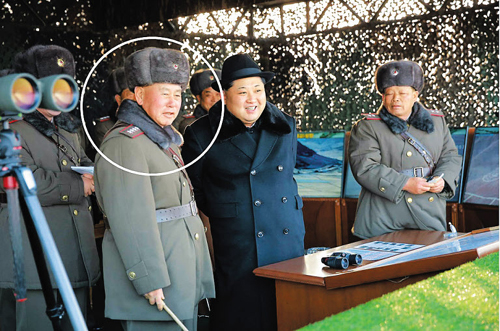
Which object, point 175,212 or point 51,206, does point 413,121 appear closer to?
point 175,212

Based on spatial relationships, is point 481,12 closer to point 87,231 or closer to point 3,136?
point 87,231

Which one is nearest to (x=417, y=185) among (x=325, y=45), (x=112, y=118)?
(x=112, y=118)

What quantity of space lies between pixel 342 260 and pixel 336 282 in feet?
0.49

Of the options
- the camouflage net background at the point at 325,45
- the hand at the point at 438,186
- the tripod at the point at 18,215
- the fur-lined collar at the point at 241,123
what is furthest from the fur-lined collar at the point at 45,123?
the camouflage net background at the point at 325,45

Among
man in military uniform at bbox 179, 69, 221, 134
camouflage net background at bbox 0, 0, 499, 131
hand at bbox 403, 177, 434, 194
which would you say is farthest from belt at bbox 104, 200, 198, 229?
camouflage net background at bbox 0, 0, 499, 131

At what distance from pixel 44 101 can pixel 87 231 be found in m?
1.78

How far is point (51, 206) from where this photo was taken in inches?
111

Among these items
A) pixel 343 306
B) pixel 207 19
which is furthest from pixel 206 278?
pixel 207 19

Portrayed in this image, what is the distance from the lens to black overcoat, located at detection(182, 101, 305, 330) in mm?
2836

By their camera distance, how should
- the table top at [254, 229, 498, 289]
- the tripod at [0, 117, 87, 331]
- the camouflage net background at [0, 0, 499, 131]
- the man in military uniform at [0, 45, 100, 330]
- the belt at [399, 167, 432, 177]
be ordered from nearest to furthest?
the tripod at [0, 117, 87, 331], the table top at [254, 229, 498, 289], the man in military uniform at [0, 45, 100, 330], the belt at [399, 167, 432, 177], the camouflage net background at [0, 0, 499, 131]

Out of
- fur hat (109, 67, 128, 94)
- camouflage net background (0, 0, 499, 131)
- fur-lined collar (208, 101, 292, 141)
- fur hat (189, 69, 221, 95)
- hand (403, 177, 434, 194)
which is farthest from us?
camouflage net background (0, 0, 499, 131)

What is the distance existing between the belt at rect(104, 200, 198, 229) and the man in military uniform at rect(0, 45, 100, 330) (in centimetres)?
71

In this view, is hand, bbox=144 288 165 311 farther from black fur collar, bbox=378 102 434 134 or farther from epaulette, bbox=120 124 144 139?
black fur collar, bbox=378 102 434 134

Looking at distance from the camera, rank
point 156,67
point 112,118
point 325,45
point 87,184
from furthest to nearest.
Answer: point 325,45 → point 112,118 → point 87,184 → point 156,67
